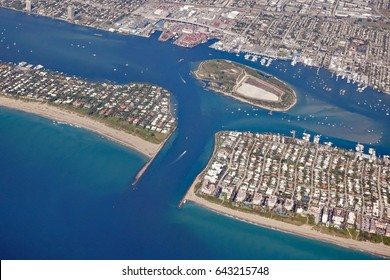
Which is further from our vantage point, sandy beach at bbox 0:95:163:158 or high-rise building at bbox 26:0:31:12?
high-rise building at bbox 26:0:31:12

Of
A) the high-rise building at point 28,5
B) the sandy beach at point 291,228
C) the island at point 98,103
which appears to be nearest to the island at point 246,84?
the island at point 98,103

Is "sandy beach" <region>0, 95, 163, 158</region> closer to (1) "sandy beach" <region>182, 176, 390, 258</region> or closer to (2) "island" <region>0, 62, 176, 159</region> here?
(2) "island" <region>0, 62, 176, 159</region>

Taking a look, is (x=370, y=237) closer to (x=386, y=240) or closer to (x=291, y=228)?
(x=386, y=240)

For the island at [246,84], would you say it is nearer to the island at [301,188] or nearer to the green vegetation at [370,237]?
the island at [301,188]

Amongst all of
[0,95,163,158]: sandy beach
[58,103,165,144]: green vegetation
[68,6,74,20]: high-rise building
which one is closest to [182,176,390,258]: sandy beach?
[0,95,163,158]: sandy beach

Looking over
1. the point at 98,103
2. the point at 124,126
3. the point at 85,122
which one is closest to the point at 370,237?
the point at 124,126

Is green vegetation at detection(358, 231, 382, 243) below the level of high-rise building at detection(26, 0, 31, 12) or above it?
above

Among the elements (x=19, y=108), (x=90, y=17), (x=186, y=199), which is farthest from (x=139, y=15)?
(x=186, y=199)
